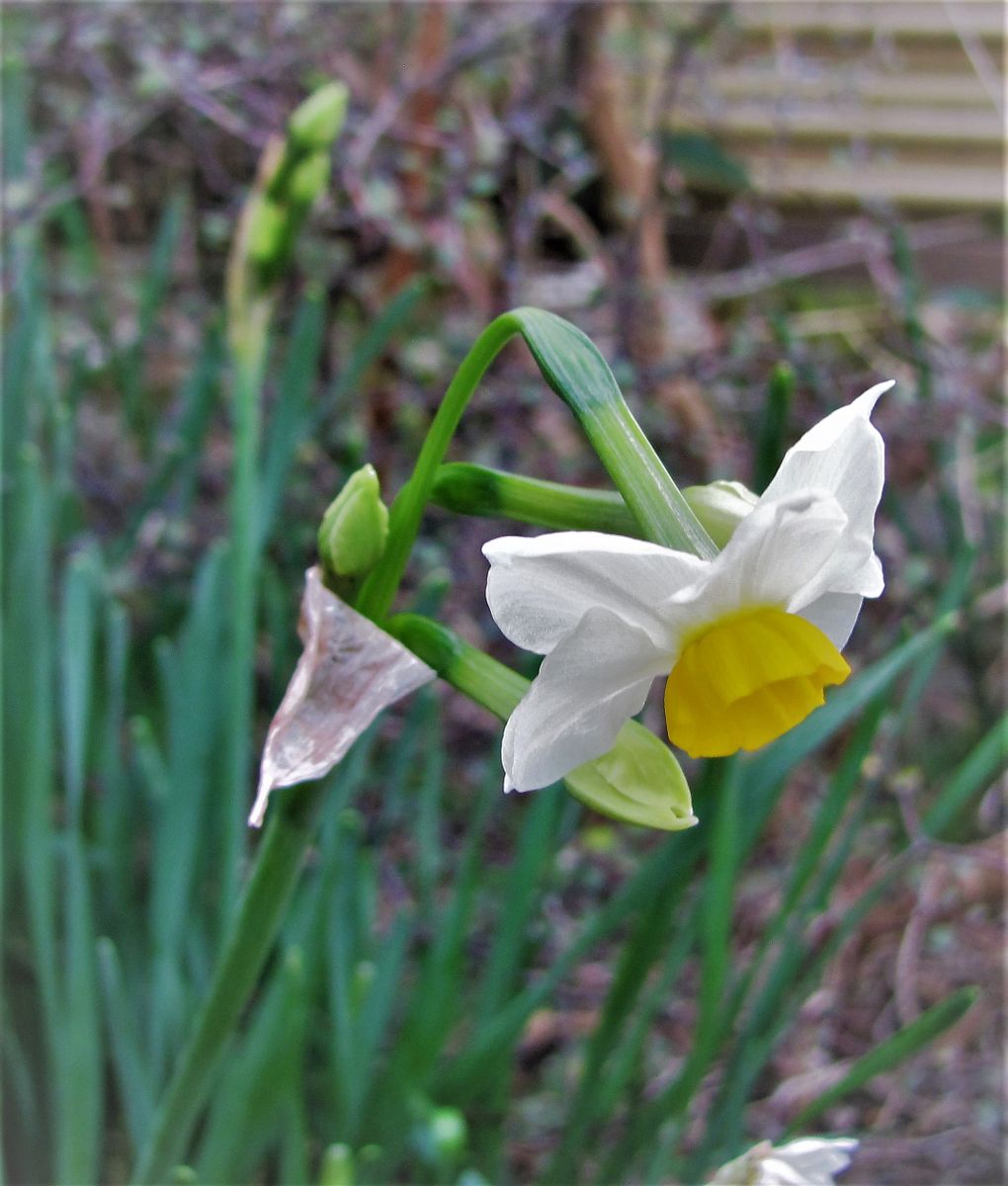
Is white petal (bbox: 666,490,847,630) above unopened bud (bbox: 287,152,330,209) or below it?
A: below

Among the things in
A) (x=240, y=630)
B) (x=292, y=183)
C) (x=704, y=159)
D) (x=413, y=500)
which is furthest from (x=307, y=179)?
(x=704, y=159)

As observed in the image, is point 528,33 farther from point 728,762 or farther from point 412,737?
point 728,762

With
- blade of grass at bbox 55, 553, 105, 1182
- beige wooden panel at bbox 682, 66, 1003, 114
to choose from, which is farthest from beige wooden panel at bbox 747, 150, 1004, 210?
blade of grass at bbox 55, 553, 105, 1182

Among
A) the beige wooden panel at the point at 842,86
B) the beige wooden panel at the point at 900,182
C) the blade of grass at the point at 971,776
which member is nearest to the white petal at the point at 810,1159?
the blade of grass at the point at 971,776

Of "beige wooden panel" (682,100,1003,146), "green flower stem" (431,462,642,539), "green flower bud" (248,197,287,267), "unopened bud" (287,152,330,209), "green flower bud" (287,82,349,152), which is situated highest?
"beige wooden panel" (682,100,1003,146)

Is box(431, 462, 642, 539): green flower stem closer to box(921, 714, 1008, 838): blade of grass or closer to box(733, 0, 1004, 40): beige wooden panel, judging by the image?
box(921, 714, 1008, 838): blade of grass

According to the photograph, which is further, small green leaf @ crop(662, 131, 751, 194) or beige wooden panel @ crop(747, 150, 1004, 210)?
beige wooden panel @ crop(747, 150, 1004, 210)

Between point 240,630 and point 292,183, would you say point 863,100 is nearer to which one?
point 292,183
